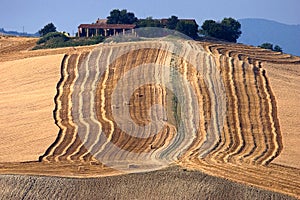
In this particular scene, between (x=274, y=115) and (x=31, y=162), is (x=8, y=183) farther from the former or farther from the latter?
(x=274, y=115)

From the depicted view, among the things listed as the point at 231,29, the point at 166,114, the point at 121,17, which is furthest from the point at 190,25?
the point at 166,114

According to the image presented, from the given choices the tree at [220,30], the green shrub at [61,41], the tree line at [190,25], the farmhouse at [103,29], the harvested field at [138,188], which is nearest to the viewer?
the harvested field at [138,188]

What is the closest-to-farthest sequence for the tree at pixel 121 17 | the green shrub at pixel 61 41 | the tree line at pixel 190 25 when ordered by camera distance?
the green shrub at pixel 61 41 → the tree line at pixel 190 25 → the tree at pixel 121 17

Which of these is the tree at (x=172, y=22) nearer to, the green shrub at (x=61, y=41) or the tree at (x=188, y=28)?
Answer: the tree at (x=188, y=28)

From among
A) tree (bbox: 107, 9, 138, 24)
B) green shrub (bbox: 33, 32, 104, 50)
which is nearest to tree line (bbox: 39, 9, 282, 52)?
tree (bbox: 107, 9, 138, 24)

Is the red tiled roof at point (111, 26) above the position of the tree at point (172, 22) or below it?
below

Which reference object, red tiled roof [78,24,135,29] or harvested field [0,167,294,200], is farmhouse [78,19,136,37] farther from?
harvested field [0,167,294,200]

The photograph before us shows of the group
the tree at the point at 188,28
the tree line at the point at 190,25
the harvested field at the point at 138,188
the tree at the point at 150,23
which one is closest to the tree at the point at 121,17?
the tree line at the point at 190,25
